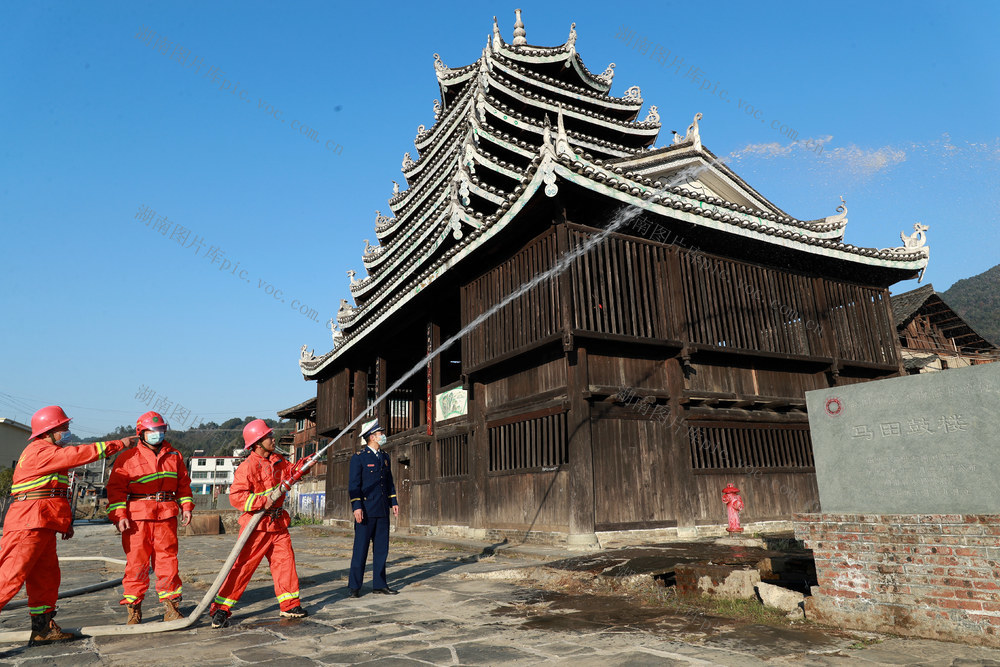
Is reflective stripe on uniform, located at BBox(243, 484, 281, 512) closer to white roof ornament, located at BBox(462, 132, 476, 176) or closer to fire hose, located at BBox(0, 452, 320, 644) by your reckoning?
fire hose, located at BBox(0, 452, 320, 644)

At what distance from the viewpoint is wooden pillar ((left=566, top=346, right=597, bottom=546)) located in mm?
9242

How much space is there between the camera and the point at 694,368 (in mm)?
11188

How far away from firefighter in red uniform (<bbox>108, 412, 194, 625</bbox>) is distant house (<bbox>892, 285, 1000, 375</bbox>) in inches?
1211

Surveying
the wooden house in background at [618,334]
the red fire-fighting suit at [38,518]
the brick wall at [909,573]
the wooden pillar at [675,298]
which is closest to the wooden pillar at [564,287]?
the wooden house in background at [618,334]

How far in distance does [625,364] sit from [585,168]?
134 inches

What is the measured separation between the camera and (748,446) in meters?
11.5

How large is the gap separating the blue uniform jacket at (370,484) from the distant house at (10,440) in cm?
4355

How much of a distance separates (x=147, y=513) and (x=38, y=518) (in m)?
0.76

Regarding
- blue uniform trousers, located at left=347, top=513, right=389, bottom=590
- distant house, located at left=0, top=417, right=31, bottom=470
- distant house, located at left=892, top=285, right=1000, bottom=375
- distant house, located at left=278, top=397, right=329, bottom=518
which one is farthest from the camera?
distant house, located at left=0, top=417, right=31, bottom=470

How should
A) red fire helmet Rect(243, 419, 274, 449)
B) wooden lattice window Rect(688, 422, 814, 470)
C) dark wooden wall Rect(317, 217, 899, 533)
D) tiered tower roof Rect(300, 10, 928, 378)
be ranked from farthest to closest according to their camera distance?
1. wooden lattice window Rect(688, 422, 814, 470)
2. tiered tower roof Rect(300, 10, 928, 378)
3. dark wooden wall Rect(317, 217, 899, 533)
4. red fire helmet Rect(243, 419, 274, 449)

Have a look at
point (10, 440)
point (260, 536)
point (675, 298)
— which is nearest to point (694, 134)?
point (675, 298)

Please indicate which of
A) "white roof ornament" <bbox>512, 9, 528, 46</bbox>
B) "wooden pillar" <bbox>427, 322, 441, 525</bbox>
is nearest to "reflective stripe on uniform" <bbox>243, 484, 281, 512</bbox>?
"wooden pillar" <bbox>427, 322, 441, 525</bbox>

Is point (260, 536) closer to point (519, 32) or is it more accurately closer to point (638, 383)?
point (638, 383)

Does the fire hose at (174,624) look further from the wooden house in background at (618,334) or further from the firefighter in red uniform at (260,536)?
the wooden house in background at (618,334)
